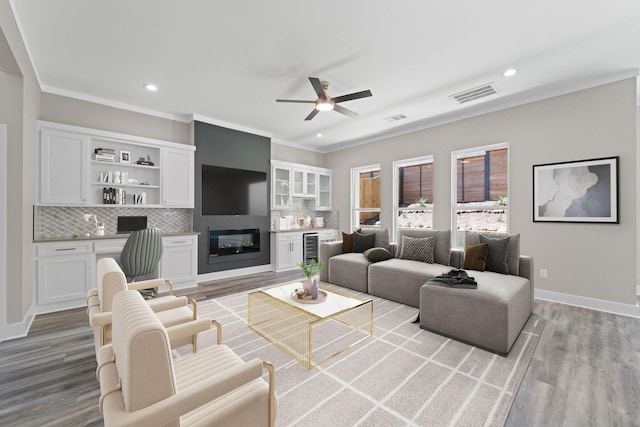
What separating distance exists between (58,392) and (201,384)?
1.64 m

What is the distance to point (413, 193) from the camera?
5457mm

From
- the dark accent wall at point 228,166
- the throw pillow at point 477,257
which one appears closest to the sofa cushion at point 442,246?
the throw pillow at point 477,257

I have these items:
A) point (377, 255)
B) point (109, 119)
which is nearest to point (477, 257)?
point (377, 255)

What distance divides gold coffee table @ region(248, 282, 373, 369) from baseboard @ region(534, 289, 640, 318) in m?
2.66

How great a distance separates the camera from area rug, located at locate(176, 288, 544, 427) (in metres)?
1.64

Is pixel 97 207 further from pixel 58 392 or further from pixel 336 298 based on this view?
pixel 336 298

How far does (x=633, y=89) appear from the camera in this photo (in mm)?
3180

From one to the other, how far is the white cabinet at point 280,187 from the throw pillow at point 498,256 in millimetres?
3999

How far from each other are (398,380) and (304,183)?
495 cm

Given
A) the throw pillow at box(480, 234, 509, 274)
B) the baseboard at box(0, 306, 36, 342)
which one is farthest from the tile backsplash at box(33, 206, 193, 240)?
the throw pillow at box(480, 234, 509, 274)

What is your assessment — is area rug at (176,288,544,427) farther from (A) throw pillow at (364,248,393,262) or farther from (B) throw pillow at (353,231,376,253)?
(B) throw pillow at (353,231,376,253)

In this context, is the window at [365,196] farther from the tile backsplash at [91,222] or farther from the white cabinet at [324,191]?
the tile backsplash at [91,222]

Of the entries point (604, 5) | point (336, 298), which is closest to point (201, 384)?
point (336, 298)

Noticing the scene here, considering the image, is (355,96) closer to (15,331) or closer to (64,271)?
(64,271)
